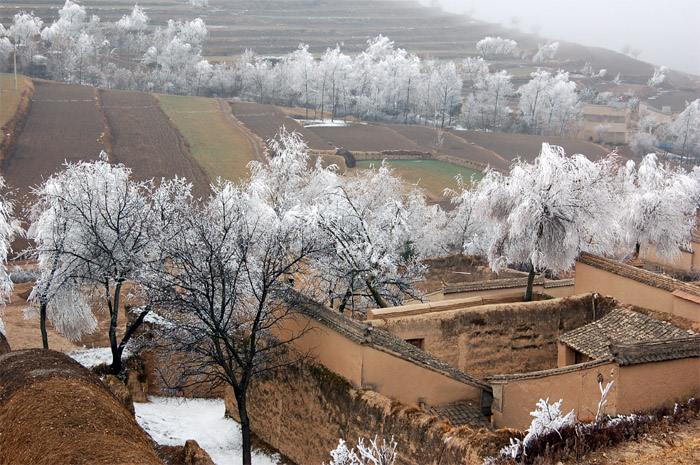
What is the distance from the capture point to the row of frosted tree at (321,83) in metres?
107

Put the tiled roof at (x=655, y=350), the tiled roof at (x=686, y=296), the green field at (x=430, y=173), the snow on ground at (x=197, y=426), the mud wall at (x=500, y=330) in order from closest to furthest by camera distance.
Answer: the tiled roof at (x=655, y=350) → the tiled roof at (x=686, y=296) → the snow on ground at (x=197, y=426) → the mud wall at (x=500, y=330) → the green field at (x=430, y=173)

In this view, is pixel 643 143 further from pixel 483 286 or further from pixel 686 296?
pixel 686 296

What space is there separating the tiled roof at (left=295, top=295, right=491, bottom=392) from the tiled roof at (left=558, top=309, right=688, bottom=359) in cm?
220

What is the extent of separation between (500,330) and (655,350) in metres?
5.01

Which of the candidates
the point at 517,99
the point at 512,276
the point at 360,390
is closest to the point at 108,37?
the point at 517,99

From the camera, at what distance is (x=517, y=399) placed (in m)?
15.0

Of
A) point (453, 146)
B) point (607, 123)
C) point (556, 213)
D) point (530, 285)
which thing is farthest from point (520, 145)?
point (530, 285)

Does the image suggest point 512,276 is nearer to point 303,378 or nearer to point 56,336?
point 303,378

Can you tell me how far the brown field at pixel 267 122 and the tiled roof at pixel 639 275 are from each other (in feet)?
182

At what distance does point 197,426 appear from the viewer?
18594 millimetres

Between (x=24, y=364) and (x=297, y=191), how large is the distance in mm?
22288

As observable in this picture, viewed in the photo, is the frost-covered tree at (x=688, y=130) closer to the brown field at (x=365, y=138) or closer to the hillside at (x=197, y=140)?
the hillside at (x=197, y=140)

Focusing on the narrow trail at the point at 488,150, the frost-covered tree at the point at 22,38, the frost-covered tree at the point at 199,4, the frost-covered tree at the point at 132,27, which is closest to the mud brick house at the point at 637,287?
the narrow trail at the point at 488,150

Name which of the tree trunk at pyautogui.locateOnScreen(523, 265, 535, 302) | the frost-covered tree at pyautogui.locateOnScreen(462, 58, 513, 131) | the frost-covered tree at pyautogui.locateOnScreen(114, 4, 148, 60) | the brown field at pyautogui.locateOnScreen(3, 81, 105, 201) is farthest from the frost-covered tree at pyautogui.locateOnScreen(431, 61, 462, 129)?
the tree trunk at pyautogui.locateOnScreen(523, 265, 535, 302)
